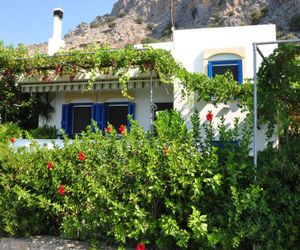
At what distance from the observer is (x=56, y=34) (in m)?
22.0

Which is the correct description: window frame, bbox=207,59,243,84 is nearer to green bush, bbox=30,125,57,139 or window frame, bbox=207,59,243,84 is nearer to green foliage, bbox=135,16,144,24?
green bush, bbox=30,125,57,139

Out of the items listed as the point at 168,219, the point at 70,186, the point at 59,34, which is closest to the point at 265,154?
the point at 168,219

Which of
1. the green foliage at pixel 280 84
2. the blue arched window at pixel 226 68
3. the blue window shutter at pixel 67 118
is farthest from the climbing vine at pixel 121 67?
the green foliage at pixel 280 84

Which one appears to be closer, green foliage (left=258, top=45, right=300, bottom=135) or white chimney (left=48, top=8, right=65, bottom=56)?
green foliage (left=258, top=45, right=300, bottom=135)

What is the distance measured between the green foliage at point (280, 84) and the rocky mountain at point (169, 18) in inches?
2359

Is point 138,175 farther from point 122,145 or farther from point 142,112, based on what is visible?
point 142,112

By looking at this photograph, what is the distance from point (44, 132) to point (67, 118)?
1664 millimetres

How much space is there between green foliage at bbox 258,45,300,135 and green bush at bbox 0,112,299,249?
132 cm

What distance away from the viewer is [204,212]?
23.1 feet

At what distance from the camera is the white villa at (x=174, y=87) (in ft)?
54.0

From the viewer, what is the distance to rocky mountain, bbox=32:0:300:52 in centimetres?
7588

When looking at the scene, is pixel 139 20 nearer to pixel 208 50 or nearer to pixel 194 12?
pixel 194 12

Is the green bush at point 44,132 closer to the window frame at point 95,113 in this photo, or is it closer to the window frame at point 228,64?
the window frame at point 95,113

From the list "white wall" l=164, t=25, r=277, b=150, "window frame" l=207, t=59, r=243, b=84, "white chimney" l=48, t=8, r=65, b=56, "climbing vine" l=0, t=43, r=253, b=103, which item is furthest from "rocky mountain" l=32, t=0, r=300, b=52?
"window frame" l=207, t=59, r=243, b=84
